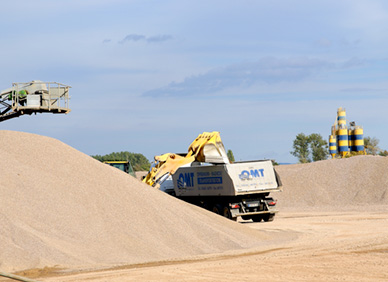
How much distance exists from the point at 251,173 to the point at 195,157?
304 cm

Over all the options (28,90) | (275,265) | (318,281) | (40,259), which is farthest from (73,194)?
(28,90)

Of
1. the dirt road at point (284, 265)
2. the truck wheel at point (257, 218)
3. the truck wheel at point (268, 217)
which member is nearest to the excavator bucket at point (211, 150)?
the truck wheel at point (257, 218)

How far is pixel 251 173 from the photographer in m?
28.2

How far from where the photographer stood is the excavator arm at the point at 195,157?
28953mm

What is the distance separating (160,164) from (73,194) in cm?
1414

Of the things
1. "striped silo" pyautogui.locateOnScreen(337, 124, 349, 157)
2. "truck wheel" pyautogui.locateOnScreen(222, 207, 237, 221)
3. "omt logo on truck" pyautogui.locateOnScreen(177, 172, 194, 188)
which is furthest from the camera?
"striped silo" pyautogui.locateOnScreen(337, 124, 349, 157)

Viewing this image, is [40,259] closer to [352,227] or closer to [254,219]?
[352,227]

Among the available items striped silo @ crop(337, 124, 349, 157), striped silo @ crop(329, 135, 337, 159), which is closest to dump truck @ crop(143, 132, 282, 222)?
striped silo @ crop(337, 124, 349, 157)

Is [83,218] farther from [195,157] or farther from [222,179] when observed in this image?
[195,157]

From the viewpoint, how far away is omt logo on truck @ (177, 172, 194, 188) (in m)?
31.0

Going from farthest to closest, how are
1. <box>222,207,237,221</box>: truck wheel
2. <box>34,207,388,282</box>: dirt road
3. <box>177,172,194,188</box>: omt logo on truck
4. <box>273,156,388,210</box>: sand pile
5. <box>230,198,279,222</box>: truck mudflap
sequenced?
<box>273,156,388,210</box>: sand pile
<box>177,172,194,188</box>: omt logo on truck
<box>230,198,279,222</box>: truck mudflap
<box>222,207,237,221</box>: truck wheel
<box>34,207,388,282</box>: dirt road

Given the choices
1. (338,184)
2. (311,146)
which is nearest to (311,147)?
(311,146)

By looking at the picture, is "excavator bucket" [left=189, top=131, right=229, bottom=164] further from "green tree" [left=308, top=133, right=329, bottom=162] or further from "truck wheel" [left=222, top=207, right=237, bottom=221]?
"green tree" [left=308, top=133, right=329, bottom=162]

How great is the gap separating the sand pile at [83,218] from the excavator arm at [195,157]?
25.3ft
